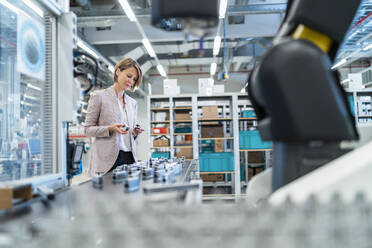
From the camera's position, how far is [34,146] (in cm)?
119

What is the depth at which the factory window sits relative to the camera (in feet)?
3.26

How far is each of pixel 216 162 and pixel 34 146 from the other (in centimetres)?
439

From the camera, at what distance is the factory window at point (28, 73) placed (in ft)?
3.26

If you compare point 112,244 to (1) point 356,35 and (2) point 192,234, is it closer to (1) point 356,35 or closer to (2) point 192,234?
(2) point 192,234

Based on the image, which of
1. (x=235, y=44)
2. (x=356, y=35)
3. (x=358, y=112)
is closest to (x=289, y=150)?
(x=358, y=112)

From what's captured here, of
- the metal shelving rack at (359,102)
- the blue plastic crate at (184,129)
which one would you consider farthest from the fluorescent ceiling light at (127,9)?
the metal shelving rack at (359,102)

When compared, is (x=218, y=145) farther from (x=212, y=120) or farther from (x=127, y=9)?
(x=127, y=9)

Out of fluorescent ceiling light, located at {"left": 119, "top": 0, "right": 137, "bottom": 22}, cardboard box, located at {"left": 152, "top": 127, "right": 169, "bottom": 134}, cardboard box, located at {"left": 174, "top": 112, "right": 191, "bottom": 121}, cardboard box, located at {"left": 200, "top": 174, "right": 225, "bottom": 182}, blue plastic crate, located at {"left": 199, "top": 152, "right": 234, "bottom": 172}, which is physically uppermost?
fluorescent ceiling light, located at {"left": 119, "top": 0, "right": 137, "bottom": 22}

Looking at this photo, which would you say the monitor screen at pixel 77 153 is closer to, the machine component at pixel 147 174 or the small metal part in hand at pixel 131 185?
the machine component at pixel 147 174

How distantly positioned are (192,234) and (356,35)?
6.82 meters

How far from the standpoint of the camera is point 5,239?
400 mm

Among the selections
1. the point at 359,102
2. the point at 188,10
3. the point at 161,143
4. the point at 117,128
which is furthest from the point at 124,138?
the point at 359,102

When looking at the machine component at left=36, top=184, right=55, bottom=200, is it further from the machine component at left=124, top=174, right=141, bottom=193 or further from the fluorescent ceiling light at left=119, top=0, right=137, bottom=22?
the fluorescent ceiling light at left=119, top=0, right=137, bottom=22

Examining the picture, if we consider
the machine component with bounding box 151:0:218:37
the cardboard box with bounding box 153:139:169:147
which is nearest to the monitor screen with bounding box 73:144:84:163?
the machine component with bounding box 151:0:218:37
